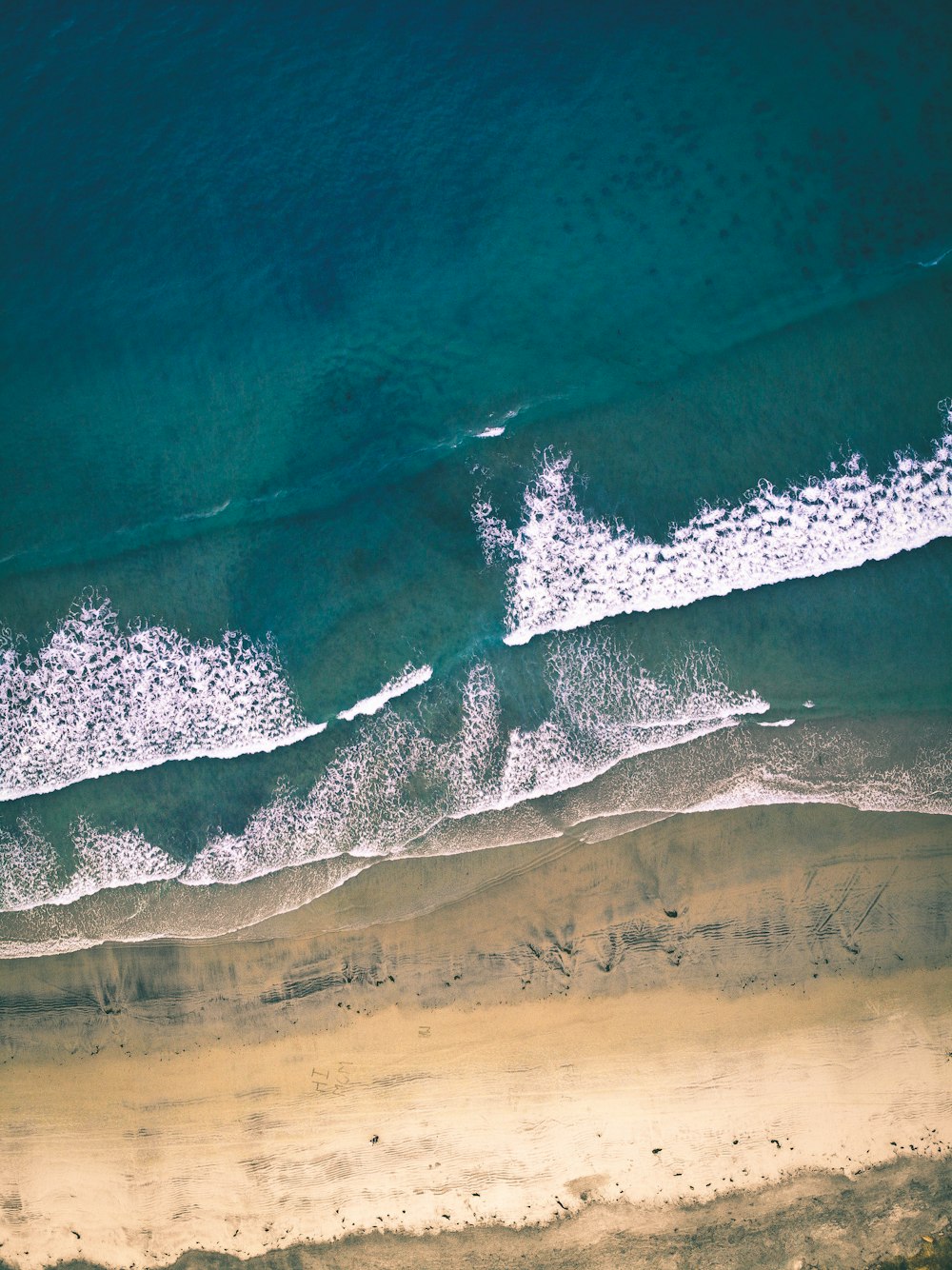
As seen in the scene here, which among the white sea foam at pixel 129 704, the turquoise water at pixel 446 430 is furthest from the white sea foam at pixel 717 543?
the white sea foam at pixel 129 704

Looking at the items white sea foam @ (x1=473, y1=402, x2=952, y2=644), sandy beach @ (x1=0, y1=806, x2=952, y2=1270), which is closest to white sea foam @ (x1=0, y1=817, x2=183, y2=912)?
sandy beach @ (x1=0, y1=806, x2=952, y2=1270)

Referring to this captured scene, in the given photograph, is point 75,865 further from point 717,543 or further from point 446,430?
point 717,543

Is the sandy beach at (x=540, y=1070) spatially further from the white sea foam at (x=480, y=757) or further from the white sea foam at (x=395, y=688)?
the white sea foam at (x=395, y=688)

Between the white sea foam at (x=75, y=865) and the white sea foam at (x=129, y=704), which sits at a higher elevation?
the white sea foam at (x=129, y=704)

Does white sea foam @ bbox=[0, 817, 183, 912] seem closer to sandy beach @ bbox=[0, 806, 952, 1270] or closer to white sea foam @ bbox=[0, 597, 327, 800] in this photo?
white sea foam @ bbox=[0, 597, 327, 800]

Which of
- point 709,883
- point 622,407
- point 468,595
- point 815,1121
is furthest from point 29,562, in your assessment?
point 815,1121

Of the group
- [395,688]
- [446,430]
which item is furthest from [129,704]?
[446,430]
